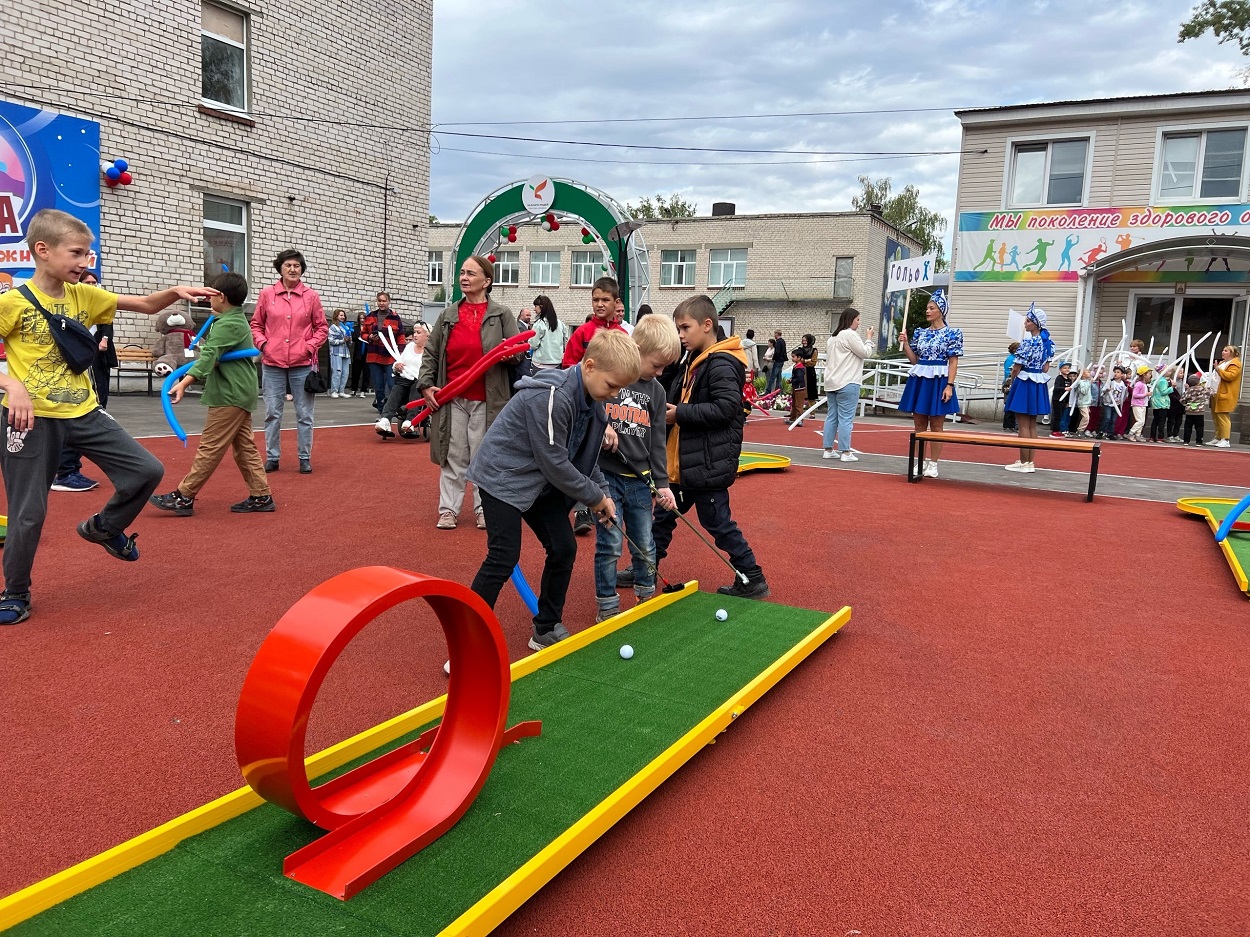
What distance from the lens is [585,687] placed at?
369 centimetres

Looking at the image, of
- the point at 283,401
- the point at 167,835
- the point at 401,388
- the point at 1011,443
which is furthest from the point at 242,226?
the point at 167,835

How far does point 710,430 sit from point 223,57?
55.3 feet

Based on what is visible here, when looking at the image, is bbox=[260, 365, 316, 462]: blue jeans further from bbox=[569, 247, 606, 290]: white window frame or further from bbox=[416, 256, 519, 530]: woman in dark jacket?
bbox=[569, 247, 606, 290]: white window frame

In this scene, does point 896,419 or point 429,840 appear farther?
point 896,419

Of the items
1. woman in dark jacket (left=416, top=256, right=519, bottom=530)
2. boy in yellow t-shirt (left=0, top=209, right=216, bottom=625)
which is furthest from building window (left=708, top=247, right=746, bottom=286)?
boy in yellow t-shirt (left=0, top=209, right=216, bottom=625)

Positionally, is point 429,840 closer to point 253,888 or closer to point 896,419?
point 253,888

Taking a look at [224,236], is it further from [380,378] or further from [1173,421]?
[1173,421]

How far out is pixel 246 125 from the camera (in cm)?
1766

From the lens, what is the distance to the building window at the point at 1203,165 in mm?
20266

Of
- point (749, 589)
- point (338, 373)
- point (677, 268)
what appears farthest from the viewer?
point (677, 268)

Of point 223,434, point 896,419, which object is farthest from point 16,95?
point 896,419

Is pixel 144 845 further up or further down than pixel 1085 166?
further down

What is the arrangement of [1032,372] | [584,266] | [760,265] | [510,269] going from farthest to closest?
[510,269] → [584,266] → [760,265] → [1032,372]

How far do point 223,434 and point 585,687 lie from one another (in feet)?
15.9
